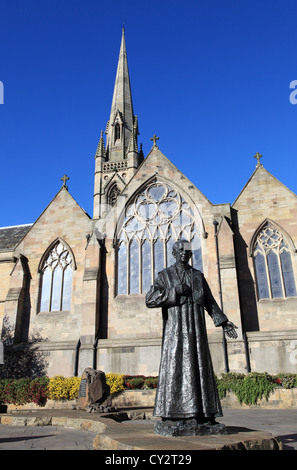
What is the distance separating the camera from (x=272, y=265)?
21.1 m

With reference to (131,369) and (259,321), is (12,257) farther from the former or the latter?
(259,321)

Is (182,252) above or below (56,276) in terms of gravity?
below

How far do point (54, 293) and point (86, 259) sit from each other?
3.11m

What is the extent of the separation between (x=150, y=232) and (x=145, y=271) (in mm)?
2370

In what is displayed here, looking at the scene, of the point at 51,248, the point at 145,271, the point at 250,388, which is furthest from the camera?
the point at 51,248

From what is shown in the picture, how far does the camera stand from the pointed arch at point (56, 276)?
22.9 m

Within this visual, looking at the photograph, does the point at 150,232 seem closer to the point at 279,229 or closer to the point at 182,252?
the point at 279,229

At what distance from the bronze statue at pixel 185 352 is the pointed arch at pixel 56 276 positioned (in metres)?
17.6

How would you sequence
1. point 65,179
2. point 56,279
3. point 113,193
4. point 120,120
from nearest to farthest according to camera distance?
point 56,279
point 65,179
point 113,193
point 120,120

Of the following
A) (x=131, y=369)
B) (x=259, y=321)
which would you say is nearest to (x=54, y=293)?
(x=131, y=369)

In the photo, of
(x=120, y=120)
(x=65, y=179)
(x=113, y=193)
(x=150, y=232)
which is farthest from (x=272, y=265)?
(x=120, y=120)

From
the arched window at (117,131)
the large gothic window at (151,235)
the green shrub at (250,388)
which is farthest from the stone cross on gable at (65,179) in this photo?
the arched window at (117,131)

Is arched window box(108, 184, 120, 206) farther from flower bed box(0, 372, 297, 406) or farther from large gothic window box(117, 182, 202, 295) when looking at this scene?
flower bed box(0, 372, 297, 406)

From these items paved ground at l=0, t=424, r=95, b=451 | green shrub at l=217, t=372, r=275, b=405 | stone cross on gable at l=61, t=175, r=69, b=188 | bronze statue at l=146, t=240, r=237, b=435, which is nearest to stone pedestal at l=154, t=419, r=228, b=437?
bronze statue at l=146, t=240, r=237, b=435
